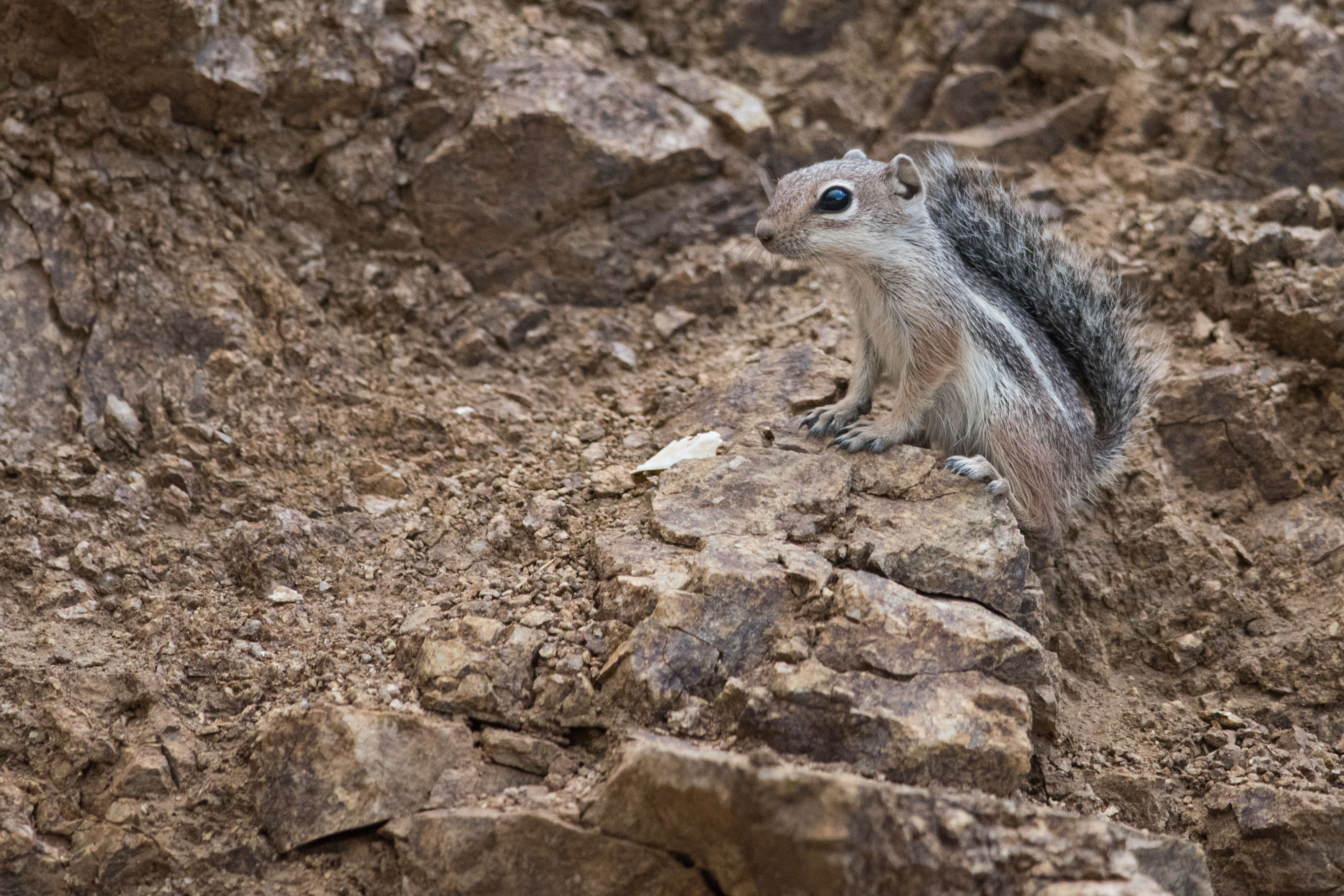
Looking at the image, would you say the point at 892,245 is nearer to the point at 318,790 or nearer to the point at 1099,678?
the point at 1099,678

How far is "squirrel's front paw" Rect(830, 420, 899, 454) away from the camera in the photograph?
164 inches

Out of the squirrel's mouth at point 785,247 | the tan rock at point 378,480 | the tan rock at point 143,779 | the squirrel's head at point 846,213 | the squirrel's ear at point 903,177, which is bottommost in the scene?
the tan rock at point 143,779

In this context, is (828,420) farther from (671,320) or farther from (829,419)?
(671,320)

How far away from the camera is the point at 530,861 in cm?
303

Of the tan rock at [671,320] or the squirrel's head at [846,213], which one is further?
the tan rock at [671,320]

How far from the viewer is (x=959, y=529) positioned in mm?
3807

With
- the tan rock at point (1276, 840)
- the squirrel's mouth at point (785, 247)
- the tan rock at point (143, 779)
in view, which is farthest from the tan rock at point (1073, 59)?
the tan rock at point (143, 779)

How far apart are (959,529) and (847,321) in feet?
5.86

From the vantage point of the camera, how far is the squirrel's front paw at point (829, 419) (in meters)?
4.32

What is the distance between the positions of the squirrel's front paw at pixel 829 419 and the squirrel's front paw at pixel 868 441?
0.10m

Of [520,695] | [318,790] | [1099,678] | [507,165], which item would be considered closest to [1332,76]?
[1099,678]

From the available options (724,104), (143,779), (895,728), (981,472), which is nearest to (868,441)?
(981,472)

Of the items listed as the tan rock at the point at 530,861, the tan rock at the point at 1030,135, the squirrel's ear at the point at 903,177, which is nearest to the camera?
the tan rock at the point at 530,861

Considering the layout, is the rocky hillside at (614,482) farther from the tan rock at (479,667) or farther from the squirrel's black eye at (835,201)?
the squirrel's black eye at (835,201)
